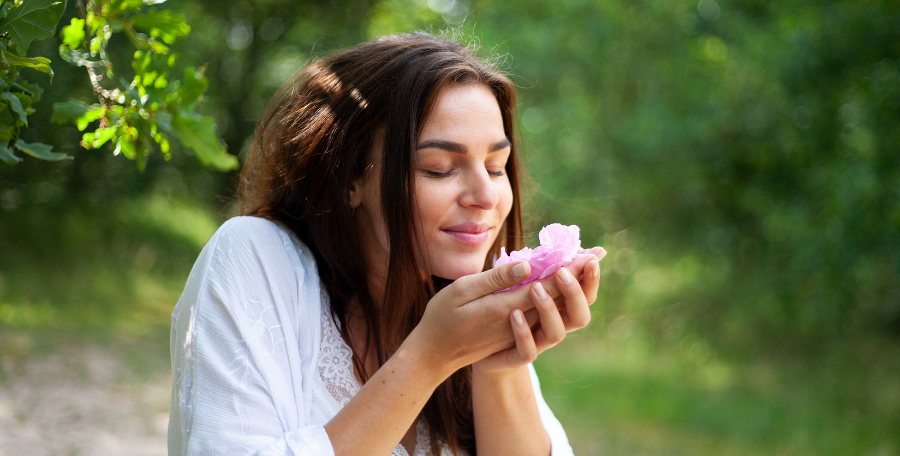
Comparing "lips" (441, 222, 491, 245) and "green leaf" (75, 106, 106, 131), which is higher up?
"green leaf" (75, 106, 106, 131)

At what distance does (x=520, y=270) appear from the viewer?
1664 mm

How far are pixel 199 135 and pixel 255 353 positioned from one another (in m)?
0.69

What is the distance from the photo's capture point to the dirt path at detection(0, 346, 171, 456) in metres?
5.38

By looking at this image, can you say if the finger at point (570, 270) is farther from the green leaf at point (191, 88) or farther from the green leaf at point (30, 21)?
the green leaf at point (30, 21)

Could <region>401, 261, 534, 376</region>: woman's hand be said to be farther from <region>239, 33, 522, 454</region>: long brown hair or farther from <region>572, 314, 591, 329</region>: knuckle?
<region>239, 33, 522, 454</region>: long brown hair

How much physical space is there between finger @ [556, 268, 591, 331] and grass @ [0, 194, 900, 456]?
406 centimetres

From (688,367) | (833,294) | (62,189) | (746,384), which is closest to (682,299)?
(688,367)

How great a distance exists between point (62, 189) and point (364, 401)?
32.7 ft

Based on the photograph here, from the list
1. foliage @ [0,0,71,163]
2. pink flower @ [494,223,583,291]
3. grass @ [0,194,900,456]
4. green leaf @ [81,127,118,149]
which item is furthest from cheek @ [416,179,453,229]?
grass @ [0,194,900,456]

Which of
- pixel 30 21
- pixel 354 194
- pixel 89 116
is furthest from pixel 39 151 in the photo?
pixel 354 194

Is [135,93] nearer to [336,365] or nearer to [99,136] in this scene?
[99,136]

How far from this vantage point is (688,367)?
338 inches

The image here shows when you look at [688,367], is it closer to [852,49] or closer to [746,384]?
[746,384]

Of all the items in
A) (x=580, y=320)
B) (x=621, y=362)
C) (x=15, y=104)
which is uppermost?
→ (x=15, y=104)
